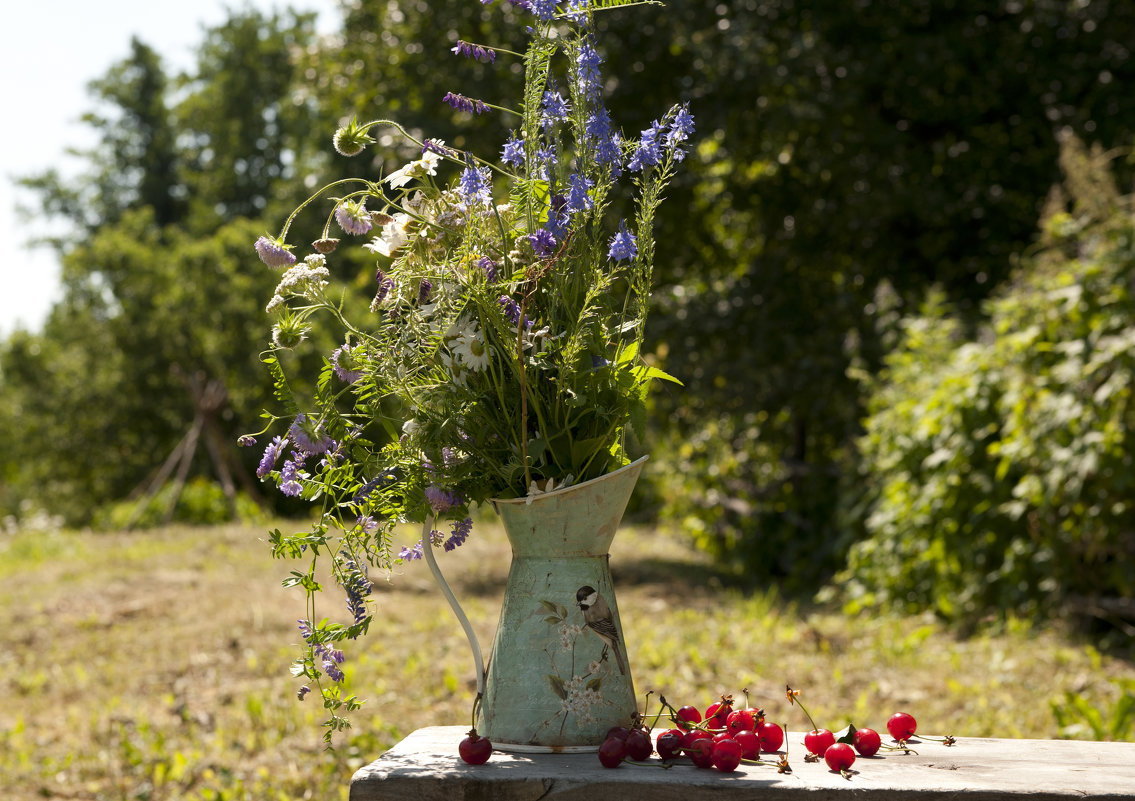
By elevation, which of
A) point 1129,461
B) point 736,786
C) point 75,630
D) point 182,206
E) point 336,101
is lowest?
point 75,630

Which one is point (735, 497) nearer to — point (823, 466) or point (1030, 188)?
point (823, 466)

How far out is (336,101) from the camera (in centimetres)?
992

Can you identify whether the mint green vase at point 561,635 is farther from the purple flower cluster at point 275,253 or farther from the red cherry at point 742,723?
the purple flower cluster at point 275,253

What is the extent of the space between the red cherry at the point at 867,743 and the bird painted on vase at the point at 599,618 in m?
0.40

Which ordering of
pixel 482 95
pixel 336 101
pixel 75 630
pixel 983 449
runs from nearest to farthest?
pixel 983 449 < pixel 75 630 < pixel 482 95 < pixel 336 101

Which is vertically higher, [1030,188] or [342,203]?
[1030,188]

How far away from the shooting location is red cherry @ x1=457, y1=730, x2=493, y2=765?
147cm

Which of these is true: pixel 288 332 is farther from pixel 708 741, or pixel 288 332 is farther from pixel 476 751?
pixel 708 741

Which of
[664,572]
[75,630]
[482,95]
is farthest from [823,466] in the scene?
[75,630]

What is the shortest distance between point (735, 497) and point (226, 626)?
4.83 m

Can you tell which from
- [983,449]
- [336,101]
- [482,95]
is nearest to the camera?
[983,449]

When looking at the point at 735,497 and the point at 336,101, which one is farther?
the point at 336,101

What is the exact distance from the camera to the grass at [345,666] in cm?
357

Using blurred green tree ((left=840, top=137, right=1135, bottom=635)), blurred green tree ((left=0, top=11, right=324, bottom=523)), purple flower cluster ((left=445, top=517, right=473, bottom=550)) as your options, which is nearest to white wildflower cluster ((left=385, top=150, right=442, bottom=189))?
purple flower cluster ((left=445, top=517, right=473, bottom=550))
